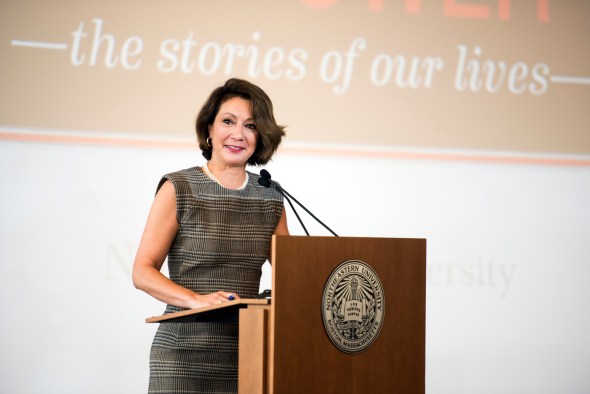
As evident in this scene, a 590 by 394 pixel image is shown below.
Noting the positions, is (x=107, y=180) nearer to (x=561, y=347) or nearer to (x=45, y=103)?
(x=45, y=103)

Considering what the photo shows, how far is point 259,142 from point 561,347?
2.71 meters

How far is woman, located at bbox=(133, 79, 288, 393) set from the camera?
2.29 meters

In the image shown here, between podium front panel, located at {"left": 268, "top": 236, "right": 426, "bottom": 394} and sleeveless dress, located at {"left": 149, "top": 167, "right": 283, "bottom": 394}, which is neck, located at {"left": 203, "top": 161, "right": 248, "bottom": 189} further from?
podium front panel, located at {"left": 268, "top": 236, "right": 426, "bottom": 394}

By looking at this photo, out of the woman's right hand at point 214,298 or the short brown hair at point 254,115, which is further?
the short brown hair at point 254,115

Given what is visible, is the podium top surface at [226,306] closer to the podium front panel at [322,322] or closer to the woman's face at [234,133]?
the podium front panel at [322,322]

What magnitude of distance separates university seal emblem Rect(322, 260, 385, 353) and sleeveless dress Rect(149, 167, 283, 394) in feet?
1.84

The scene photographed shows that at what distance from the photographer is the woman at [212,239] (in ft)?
7.50

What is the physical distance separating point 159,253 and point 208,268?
0.49 feet

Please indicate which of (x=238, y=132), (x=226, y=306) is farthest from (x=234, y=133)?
(x=226, y=306)

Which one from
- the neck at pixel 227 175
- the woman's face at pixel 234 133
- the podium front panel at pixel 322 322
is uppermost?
the woman's face at pixel 234 133

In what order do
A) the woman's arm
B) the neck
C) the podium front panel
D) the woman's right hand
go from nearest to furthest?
the podium front panel → the woman's right hand → the woman's arm → the neck

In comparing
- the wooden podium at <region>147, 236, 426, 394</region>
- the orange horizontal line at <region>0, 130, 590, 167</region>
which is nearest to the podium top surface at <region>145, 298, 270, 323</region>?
the wooden podium at <region>147, 236, 426, 394</region>

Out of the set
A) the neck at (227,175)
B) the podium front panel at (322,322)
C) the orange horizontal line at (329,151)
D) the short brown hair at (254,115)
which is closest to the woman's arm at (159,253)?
the neck at (227,175)

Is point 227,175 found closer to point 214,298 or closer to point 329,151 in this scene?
point 214,298
